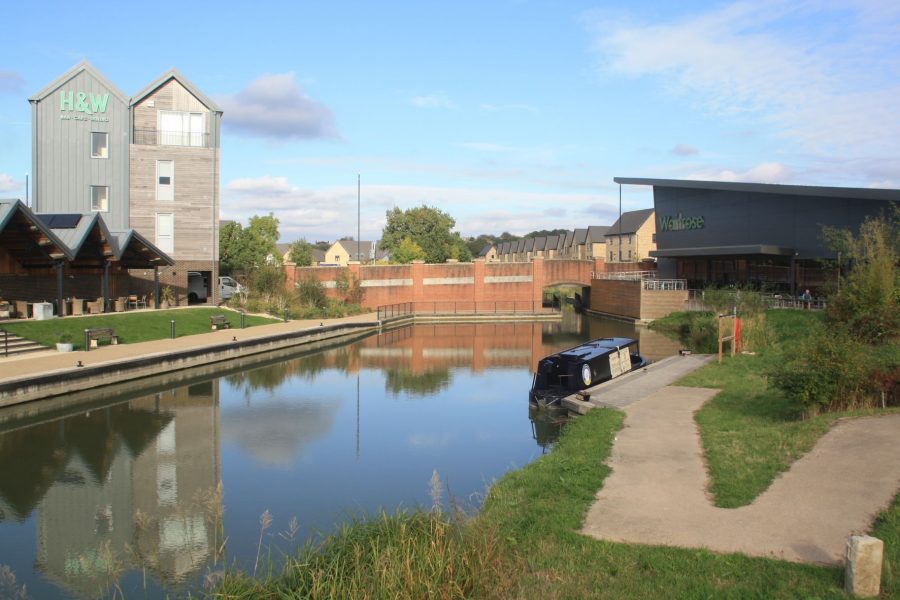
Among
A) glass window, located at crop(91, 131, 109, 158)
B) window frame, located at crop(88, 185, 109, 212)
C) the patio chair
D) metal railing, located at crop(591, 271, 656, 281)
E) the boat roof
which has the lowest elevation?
the boat roof

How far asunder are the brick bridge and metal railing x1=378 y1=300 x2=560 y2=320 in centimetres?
7

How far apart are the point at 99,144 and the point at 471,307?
88.0 feet

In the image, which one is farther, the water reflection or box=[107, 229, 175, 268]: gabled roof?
box=[107, 229, 175, 268]: gabled roof

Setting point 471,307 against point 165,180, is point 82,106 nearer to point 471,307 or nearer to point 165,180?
point 165,180

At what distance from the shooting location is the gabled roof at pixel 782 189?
1251 inches

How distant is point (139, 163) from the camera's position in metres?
37.2

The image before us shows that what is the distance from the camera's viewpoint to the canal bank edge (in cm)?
1720

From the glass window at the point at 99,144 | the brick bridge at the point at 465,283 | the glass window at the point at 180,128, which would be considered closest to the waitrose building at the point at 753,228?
the brick bridge at the point at 465,283

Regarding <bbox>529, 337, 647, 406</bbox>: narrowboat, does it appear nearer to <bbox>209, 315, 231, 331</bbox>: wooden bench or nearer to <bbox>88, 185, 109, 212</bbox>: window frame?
<bbox>209, 315, 231, 331</bbox>: wooden bench

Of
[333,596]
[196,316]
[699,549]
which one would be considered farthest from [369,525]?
[196,316]

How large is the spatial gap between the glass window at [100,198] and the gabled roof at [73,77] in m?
4.60

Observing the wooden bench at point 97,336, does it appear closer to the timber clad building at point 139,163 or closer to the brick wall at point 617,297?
the timber clad building at point 139,163

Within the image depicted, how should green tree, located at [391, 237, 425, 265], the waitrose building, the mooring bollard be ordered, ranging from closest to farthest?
the mooring bollard < the waitrose building < green tree, located at [391, 237, 425, 265]

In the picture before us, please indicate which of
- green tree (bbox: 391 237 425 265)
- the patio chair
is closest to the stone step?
the patio chair
